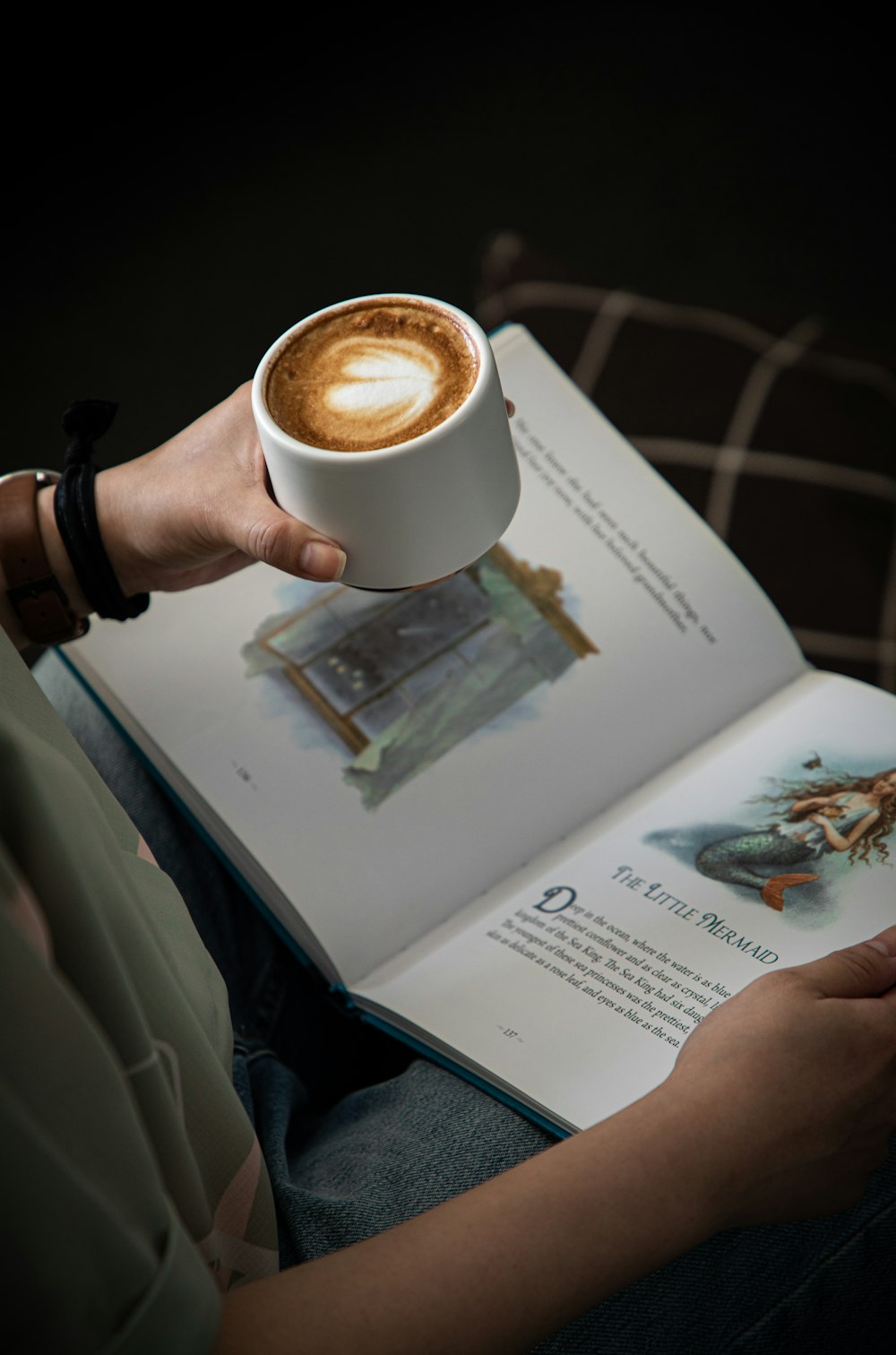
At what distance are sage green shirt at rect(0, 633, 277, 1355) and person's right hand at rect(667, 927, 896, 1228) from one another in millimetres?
205

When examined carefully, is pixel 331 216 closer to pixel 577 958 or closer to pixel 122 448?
pixel 122 448

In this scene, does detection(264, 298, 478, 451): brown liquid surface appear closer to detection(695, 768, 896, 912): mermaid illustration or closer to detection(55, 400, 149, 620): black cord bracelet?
detection(55, 400, 149, 620): black cord bracelet

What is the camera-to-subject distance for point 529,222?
58.1 inches

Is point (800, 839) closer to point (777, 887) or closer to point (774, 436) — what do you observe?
point (777, 887)

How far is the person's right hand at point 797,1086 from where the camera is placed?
48cm

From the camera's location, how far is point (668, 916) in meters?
0.60

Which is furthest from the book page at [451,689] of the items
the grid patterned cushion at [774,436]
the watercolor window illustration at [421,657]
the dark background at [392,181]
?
the dark background at [392,181]

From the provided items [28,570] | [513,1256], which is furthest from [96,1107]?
[28,570]

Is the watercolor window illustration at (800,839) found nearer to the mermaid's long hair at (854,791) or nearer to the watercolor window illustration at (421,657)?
the mermaid's long hair at (854,791)

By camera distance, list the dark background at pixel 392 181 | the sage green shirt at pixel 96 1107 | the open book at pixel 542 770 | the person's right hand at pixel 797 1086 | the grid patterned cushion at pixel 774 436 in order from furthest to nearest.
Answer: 1. the dark background at pixel 392 181
2. the grid patterned cushion at pixel 774 436
3. the open book at pixel 542 770
4. the person's right hand at pixel 797 1086
5. the sage green shirt at pixel 96 1107

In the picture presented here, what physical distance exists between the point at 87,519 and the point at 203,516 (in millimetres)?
90

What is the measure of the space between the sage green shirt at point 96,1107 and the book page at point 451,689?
0.18m

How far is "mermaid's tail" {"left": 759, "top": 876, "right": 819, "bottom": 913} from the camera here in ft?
1.92

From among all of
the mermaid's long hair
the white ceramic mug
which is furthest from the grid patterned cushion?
the white ceramic mug
